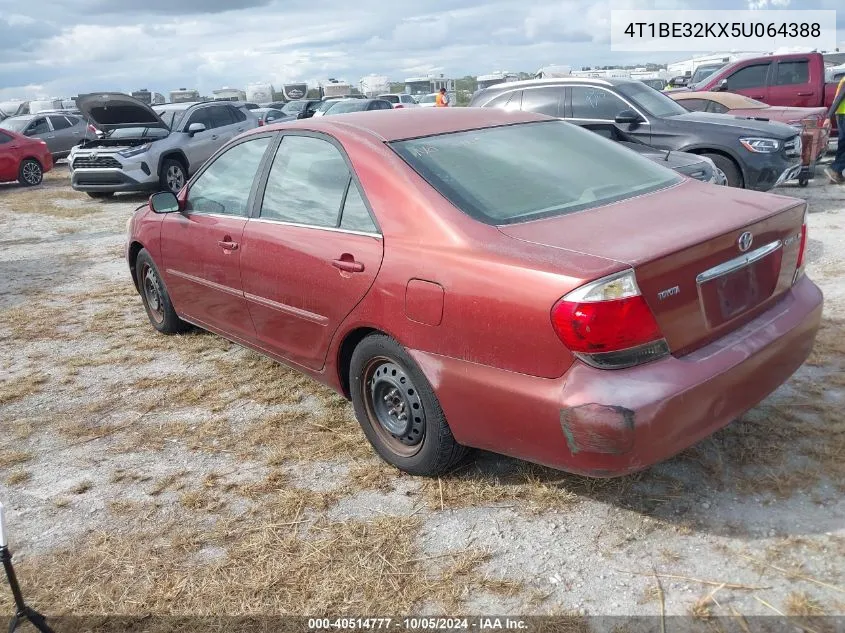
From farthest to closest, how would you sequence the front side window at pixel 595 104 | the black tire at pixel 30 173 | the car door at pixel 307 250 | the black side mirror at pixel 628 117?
the black tire at pixel 30 173
the front side window at pixel 595 104
the black side mirror at pixel 628 117
the car door at pixel 307 250

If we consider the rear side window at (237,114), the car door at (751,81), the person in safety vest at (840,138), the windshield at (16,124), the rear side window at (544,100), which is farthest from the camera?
the windshield at (16,124)

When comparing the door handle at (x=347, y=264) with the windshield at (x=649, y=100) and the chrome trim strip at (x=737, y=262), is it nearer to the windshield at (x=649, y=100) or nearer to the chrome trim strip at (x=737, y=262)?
the chrome trim strip at (x=737, y=262)

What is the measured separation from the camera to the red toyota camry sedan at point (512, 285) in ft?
8.36

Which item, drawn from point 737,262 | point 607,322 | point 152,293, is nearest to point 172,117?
point 152,293

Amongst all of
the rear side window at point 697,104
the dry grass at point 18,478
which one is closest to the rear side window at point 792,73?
the rear side window at point 697,104

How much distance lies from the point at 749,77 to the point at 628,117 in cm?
716

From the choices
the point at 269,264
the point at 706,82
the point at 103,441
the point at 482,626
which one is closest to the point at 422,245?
the point at 269,264

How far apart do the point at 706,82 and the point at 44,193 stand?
1401 cm

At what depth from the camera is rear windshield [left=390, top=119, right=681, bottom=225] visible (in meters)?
3.11

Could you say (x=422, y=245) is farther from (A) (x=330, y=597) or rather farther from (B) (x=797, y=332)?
(B) (x=797, y=332)

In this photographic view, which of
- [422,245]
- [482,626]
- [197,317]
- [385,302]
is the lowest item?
[482,626]

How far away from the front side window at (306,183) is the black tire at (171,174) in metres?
10.3

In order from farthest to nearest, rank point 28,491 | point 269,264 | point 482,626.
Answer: point 269,264 → point 28,491 → point 482,626

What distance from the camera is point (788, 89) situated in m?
14.0
